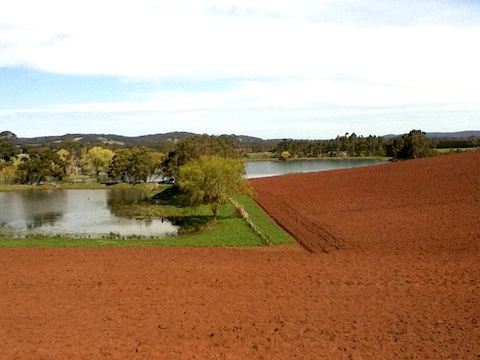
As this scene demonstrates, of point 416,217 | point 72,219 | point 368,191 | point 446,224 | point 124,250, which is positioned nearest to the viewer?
point 124,250

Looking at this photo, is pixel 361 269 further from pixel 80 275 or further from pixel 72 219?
pixel 72 219

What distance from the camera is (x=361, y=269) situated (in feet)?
80.0

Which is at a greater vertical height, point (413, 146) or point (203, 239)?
point (413, 146)

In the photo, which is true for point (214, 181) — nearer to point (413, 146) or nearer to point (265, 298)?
point (265, 298)

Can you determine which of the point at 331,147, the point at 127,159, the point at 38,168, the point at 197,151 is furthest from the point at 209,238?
the point at 331,147

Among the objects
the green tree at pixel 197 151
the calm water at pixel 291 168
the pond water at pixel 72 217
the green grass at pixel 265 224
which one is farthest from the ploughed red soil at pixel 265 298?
the calm water at pixel 291 168

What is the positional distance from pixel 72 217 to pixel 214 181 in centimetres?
1687

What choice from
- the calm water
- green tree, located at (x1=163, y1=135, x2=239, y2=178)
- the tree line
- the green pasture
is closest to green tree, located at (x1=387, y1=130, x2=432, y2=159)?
the tree line

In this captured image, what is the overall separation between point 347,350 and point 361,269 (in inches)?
403

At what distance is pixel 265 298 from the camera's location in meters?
20.0

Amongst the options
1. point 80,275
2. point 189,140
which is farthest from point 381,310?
point 189,140

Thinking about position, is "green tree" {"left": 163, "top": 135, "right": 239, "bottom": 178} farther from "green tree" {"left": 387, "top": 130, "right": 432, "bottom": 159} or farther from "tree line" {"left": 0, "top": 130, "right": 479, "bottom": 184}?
"green tree" {"left": 387, "top": 130, "right": 432, "bottom": 159}

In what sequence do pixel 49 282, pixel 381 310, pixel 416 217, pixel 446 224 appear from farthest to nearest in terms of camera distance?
1. pixel 416 217
2. pixel 446 224
3. pixel 49 282
4. pixel 381 310

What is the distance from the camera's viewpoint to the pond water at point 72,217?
3959cm
